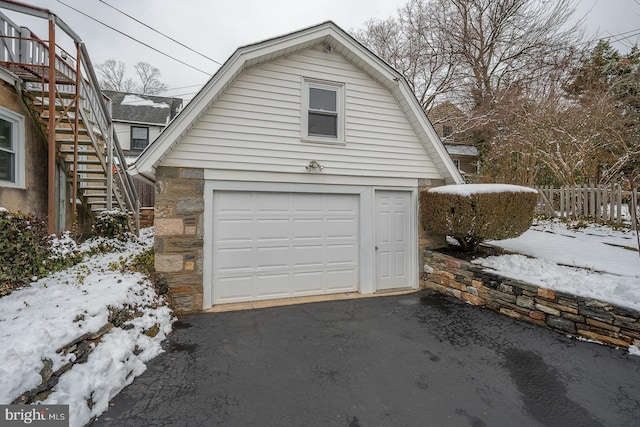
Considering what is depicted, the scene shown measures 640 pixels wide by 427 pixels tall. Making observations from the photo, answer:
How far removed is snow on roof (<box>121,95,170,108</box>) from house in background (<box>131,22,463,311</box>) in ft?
58.8

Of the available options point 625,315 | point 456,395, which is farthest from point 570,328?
point 456,395

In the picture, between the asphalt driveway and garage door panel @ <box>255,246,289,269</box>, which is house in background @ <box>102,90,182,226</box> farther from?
the asphalt driveway

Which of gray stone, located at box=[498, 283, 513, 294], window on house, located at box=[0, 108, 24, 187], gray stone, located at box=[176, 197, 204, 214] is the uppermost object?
window on house, located at box=[0, 108, 24, 187]

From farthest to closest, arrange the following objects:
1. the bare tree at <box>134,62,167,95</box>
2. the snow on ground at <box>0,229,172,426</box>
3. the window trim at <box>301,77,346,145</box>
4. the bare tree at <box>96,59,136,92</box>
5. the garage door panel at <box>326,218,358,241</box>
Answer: the bare tree at <box>134,62,167,95</box>
the bare tree at <box>96,59,136,92</box>
the garage door panel at <box>326,218,358,241</box>
the window trim at <box>301,77,346,145</box>
the snow on ground at <box>0,229,172,426</box>

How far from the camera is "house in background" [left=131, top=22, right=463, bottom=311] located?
525 centimetres

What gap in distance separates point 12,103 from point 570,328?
9946 millimetres

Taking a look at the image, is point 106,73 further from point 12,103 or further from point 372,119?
point 372,119

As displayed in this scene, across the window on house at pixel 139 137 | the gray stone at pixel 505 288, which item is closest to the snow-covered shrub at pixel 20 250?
the gray stone at pixel 505 288

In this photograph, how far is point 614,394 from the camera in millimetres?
3094

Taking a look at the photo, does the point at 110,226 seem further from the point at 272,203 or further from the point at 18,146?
the point at 272,203

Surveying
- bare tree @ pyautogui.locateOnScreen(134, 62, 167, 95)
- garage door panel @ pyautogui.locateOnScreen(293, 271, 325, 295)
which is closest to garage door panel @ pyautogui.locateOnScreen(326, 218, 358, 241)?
garage door panel @ pyautogui.locateOnScreen(293, 271, 325, 295)

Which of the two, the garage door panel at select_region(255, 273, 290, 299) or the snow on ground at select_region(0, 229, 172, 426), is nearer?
the snow on ground at select_region(0, 229, 172, 426)

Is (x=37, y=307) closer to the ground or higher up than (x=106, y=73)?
closer to the ground

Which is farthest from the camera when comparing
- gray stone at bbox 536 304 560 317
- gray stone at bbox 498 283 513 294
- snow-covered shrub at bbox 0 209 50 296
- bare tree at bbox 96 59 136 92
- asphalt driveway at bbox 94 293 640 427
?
bare tree at bbox 96 59 136 92
